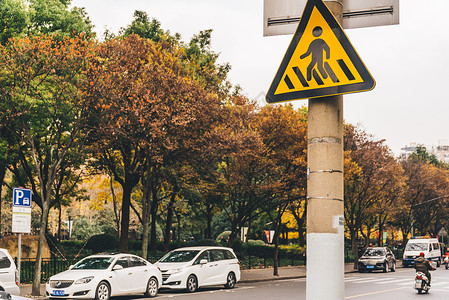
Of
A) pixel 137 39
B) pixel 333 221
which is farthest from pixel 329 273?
pixel 137 39

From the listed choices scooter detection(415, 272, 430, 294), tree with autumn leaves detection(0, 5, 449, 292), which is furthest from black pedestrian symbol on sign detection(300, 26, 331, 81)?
scooter detection(415, 272, 430, 294)

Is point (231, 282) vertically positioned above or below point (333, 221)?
below

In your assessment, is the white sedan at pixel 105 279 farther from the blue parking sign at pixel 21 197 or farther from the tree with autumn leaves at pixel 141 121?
the blue parking sign at pixel 21 197

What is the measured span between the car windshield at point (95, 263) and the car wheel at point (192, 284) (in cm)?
395

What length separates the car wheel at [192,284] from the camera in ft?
68.1

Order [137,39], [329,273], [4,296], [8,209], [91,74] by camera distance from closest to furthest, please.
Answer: [329,273]
[4,296]
[91,74]
[137,39]
[8,209]

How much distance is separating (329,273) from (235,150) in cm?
2097

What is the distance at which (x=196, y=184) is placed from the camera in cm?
2970

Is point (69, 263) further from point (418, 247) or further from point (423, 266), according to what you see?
point (418, 247)

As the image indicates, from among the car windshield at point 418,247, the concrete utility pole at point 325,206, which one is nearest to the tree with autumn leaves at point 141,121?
the car windshield at point 418,247

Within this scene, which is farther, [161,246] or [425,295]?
[161,246]

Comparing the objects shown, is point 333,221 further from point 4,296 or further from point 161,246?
point 161,246

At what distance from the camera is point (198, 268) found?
21375mm

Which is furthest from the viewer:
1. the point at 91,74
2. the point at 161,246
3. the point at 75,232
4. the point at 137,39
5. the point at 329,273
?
the point at 75,232
